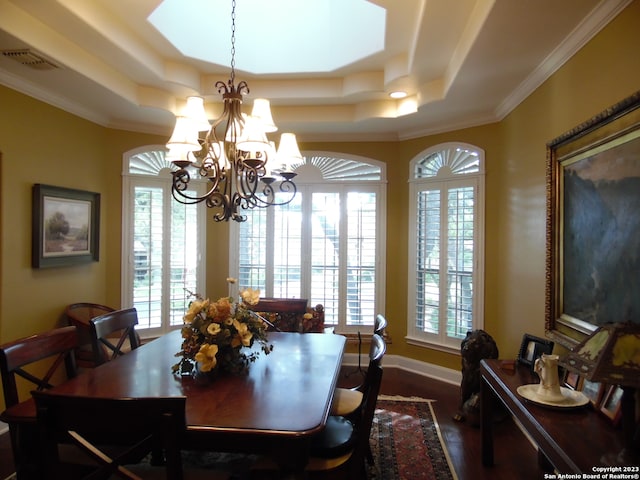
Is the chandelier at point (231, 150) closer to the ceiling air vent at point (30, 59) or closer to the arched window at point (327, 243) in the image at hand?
the ceiling air vent at point (30, 59)

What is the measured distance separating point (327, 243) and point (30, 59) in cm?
303

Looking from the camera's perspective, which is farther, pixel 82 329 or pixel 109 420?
pixel 82 329

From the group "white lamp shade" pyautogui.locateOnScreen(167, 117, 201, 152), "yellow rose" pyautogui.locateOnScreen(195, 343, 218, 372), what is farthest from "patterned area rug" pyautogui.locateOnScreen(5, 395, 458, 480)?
"white lamp shade" pyautogui.locateOnScreen(167, 117, 201, 152)

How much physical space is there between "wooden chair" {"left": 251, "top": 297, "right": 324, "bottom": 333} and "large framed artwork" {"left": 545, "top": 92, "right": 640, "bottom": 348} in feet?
5.88

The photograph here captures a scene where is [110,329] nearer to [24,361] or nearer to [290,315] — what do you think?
[24,361]

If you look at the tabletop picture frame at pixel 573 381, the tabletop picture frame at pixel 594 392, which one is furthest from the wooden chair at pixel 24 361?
the tabletop picture frame at pixel 573 381

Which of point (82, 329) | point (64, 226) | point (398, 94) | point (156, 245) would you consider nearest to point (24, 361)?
point (82, 329)

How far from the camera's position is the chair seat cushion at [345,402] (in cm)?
231

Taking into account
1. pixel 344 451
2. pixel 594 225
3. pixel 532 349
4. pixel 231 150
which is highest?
pixel 231 150

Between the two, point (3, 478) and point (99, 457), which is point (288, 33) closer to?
point (99, 457)

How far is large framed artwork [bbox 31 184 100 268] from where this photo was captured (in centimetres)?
319

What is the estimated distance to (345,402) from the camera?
94.8 inches

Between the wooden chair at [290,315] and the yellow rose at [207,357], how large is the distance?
1.39 meters

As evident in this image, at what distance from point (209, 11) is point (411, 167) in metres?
2.47
